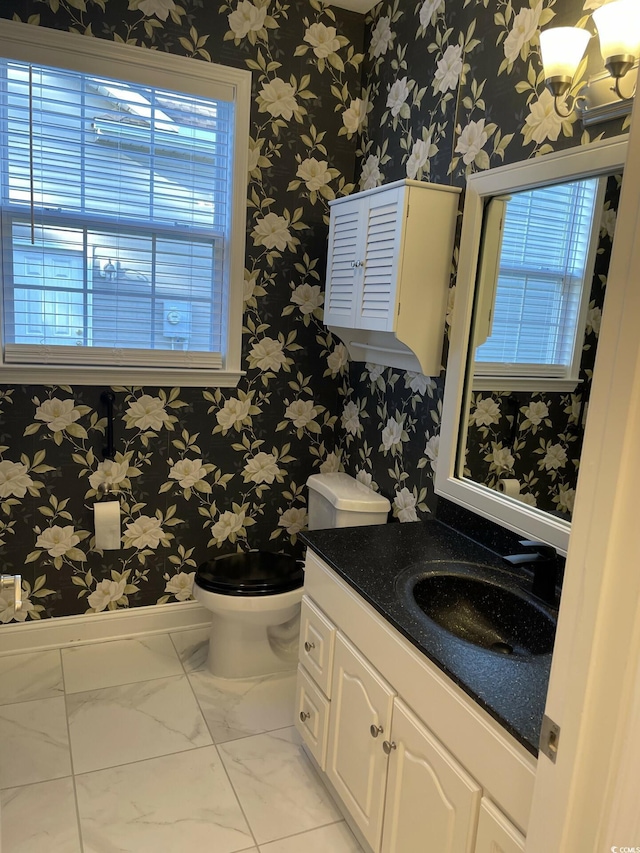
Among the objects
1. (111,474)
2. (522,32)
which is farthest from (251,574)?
(522,32)

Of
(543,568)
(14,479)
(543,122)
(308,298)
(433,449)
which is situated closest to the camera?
(543,568)

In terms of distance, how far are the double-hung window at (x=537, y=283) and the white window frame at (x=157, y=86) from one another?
116 centimetres

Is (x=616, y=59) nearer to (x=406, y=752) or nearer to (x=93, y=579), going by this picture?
(x=406, y=752)

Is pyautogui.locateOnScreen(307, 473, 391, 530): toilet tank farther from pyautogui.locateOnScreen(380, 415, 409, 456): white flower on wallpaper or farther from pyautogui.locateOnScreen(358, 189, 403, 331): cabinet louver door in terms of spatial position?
pyautogui.locateOnScreen(358, 189, 403, 331): cabinet louver door

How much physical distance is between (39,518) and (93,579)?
0.36 metres

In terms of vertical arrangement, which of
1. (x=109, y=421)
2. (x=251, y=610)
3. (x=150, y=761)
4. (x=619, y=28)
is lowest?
(x=150, y=761)

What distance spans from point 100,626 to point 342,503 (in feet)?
4.03

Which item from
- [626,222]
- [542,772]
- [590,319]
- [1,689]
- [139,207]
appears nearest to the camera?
[626,222]

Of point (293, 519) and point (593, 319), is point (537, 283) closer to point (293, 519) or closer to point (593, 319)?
point (593, 319)

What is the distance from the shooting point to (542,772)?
86cm

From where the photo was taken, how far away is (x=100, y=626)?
110 inches

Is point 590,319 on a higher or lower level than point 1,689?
higher

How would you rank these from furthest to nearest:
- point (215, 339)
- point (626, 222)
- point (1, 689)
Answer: point (215, 339) < point (1, 689) < point (626, 222)

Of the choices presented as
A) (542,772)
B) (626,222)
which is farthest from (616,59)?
(542,772)
